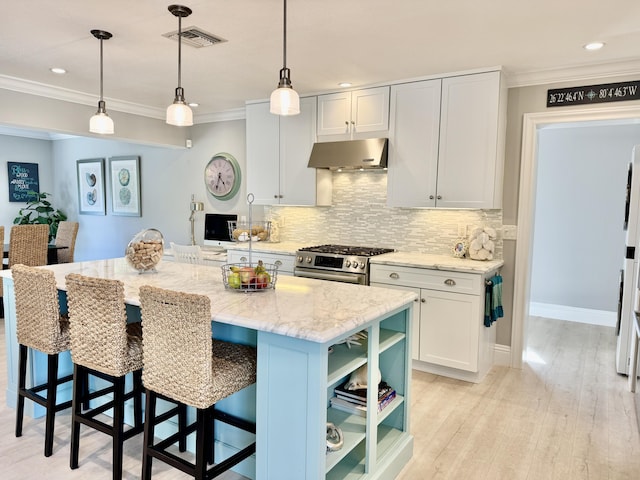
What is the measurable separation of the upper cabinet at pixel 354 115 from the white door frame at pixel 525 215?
1180 millimetres

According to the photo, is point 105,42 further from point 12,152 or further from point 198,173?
point 12,152

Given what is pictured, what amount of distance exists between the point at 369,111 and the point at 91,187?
16.4 feet

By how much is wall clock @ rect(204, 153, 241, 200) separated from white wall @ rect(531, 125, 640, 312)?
3738mm

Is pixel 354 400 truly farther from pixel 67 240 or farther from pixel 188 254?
pixel 67 240

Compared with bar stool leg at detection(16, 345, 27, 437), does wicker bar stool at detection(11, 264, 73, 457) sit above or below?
above

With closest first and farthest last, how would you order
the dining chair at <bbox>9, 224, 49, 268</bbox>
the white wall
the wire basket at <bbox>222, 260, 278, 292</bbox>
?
the wire basket at <bbox>222, 260, 278, 292</bbox> < the dining chair at <bbox>9, 224, 49, 268</bbox> < the white wall

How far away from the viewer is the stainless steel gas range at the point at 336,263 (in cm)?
378

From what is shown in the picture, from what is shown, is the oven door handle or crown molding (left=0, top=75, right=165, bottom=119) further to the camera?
crown molding (left=0, top=75, right=165, bottom=119)

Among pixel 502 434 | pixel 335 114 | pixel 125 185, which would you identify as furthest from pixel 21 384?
pixel 125 185

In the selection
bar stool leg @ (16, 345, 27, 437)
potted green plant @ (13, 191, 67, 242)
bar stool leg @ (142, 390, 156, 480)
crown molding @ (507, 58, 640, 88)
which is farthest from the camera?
potted green plant @ (13, 191, 67, 242)

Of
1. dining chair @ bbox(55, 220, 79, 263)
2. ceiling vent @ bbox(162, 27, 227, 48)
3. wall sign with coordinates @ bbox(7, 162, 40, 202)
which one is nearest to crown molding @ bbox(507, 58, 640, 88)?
ceiling vent @ bbox(162, 27, 227, 48)

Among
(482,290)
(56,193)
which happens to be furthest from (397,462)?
(56,193)

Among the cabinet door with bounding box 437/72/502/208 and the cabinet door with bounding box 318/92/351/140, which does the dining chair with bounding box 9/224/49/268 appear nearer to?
the cabinet door with bounding box 318/92/351/140

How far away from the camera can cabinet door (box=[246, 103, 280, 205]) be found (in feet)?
15.2
